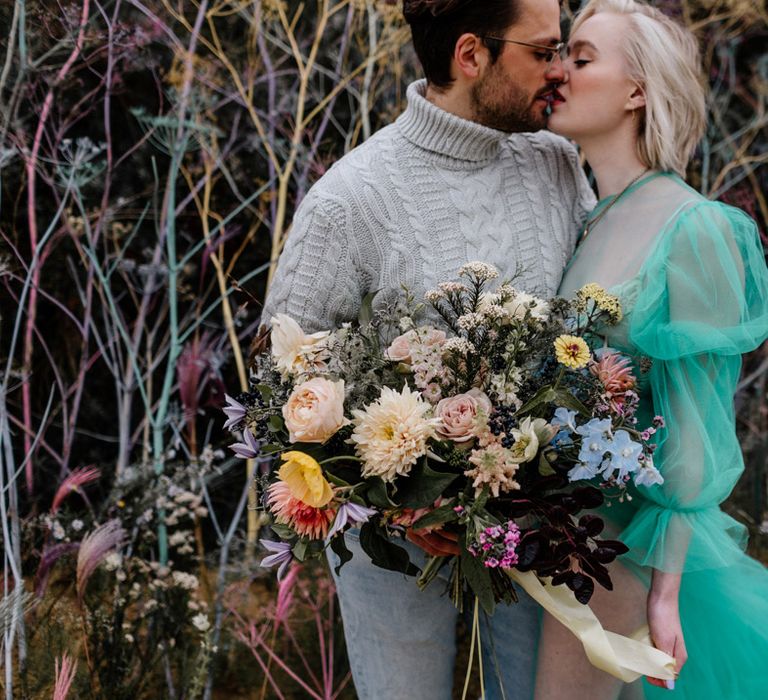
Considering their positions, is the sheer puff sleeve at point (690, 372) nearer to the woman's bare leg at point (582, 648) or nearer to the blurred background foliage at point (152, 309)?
the woman's bare leg at point (582, 648)

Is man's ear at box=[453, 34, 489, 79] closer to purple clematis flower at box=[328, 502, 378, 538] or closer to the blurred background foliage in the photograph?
the blurred background foliage

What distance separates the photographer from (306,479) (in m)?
1.38

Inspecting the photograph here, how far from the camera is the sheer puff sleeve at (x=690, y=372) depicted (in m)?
1.64

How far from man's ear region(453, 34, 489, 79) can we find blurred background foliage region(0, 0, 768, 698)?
0.56 metres

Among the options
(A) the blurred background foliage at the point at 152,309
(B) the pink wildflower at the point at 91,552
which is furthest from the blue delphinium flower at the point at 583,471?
(B) the pink wildflower at the point at 91,552

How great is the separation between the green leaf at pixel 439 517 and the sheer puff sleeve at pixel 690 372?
472mm

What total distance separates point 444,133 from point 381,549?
97 cm

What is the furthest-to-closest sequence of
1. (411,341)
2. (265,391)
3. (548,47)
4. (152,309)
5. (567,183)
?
1. (152,309)
2. (567,183)
3. (548,47)
4. (265,391)
5. (411,341)

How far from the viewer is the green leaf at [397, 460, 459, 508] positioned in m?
1.42

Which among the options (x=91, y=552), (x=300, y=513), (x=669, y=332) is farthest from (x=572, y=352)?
(x=91, y=552)

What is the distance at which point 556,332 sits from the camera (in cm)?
151

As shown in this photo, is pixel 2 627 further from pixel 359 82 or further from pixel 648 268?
pixel 359 82

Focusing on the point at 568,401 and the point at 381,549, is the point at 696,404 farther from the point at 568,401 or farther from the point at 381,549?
the point at 381,549

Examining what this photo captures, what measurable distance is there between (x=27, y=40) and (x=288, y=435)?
71.7 inches
